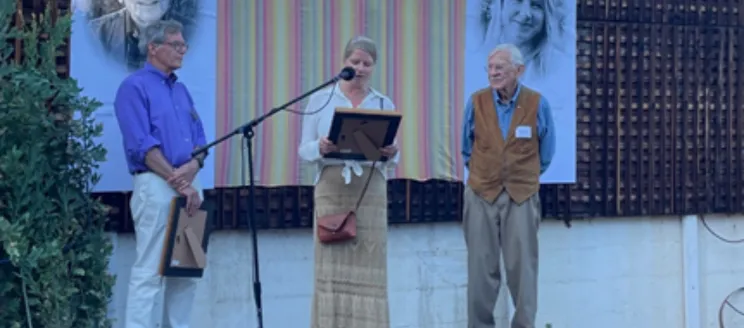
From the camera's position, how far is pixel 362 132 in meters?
5.12

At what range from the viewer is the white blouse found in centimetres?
532

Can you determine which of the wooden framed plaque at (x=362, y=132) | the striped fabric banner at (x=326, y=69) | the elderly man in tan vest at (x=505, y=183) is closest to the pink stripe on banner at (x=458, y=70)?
the striped fabric banner at (x=326, y=69)

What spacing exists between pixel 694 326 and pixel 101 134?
465 cm

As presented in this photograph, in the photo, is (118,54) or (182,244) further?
(118,54)

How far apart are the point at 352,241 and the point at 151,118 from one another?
1155 mm

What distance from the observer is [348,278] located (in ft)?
17.6

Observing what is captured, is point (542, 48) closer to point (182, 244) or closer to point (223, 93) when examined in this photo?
point (223, 93)

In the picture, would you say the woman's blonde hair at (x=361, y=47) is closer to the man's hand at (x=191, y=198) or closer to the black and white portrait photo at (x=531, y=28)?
the man's hand at (x=191, y=198)

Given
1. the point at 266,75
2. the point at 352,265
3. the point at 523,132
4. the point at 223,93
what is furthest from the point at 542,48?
the point at 352,265

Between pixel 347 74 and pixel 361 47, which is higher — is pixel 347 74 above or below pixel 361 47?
below

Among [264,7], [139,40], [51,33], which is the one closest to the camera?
[51,33]

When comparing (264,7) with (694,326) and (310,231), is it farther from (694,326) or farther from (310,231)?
(694,326)

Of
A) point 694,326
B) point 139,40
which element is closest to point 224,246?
point 139,40

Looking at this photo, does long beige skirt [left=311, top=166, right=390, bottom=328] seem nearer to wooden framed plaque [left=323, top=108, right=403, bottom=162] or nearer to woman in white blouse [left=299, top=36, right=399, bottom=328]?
woman in white blouse [left=299, top=36, right=399, bottom=328]
